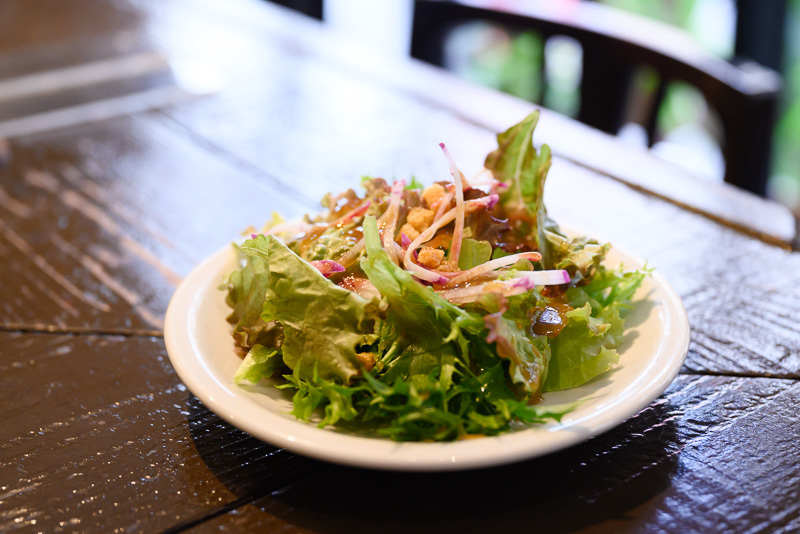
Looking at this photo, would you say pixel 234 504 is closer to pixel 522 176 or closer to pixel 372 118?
pixel 522 176

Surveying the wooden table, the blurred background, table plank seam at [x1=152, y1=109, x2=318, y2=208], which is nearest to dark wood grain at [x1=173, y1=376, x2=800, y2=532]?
the wooden table

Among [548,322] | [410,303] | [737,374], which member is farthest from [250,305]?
[737,374]

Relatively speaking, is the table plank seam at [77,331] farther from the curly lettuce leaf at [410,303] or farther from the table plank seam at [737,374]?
the table plank seam at [737,374]

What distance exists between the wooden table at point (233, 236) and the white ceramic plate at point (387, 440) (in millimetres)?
92

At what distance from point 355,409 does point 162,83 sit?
1928 mm

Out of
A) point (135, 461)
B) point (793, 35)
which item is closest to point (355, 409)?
point (135, 461)

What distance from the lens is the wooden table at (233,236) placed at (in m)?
0.84

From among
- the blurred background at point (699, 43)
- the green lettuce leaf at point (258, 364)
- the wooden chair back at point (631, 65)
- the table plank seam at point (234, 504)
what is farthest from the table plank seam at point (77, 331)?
the blurred background at point (699, 43)

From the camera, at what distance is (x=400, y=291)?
887 mm

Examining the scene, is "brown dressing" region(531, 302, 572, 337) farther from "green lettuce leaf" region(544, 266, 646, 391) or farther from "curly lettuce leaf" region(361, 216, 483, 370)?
"curly lettuce leaf" region(361, 216, 483, 370)

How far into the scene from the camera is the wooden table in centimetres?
84

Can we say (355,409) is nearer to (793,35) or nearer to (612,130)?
(612,130)

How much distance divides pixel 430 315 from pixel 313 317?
5.6 inches

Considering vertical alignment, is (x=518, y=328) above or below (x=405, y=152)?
above
